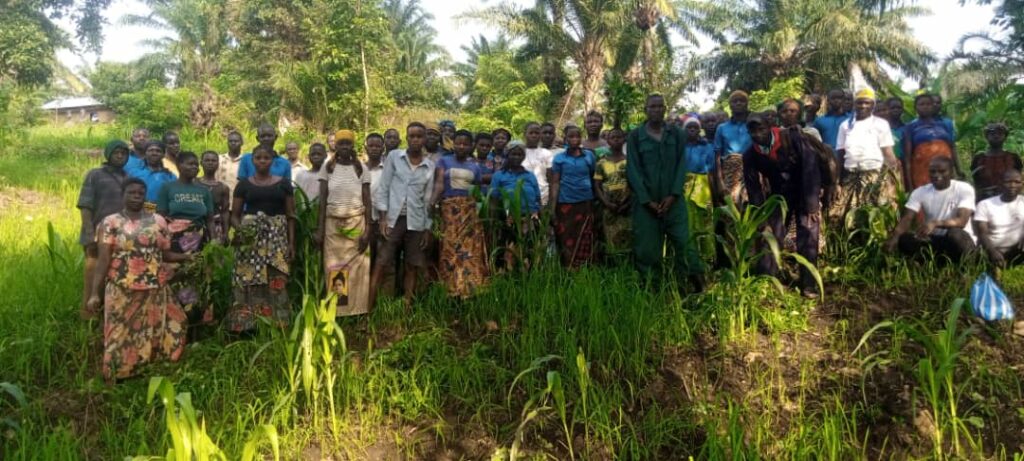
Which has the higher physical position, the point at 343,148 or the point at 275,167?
the point at 343,148

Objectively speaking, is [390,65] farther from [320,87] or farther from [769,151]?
[769,151]

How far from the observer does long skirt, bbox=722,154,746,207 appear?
518 cm

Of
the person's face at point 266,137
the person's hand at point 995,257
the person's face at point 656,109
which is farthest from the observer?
the person's face at point 266,137

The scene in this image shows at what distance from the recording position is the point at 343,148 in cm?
475

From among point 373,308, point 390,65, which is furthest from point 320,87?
point 373,308

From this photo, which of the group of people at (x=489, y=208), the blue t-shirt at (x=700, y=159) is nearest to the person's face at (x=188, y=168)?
the group of people at (x=489, y=208)

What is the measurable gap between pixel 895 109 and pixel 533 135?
3.37 metres

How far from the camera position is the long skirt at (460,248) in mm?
4684

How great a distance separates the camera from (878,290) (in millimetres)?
4414

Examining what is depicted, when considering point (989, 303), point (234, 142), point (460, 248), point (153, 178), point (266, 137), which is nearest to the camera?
point (989, 303)

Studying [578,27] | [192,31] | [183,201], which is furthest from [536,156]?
[192,31]

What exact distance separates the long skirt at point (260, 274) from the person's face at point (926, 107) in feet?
17.1

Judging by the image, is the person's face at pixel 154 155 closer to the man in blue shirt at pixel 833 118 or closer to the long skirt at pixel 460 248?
the long skirt at pixel 460 248

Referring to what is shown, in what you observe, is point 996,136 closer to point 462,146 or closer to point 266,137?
point 462,146
